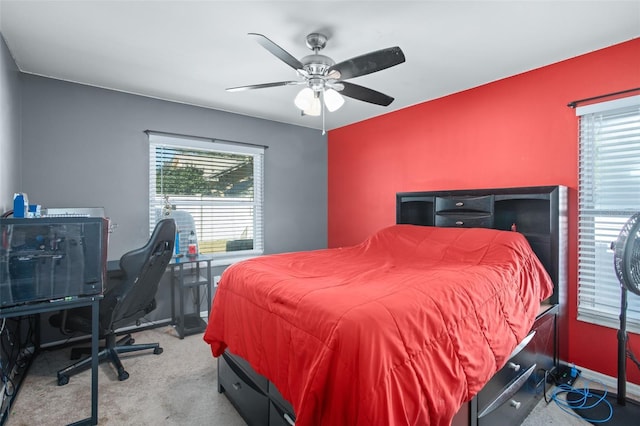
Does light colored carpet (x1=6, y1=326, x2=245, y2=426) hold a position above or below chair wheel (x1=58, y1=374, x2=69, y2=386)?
below

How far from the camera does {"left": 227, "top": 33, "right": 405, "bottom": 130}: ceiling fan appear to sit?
1764 millimetres

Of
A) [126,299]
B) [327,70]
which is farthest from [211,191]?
[327,70]

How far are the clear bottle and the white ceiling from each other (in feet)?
5.12

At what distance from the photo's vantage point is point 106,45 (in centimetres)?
229

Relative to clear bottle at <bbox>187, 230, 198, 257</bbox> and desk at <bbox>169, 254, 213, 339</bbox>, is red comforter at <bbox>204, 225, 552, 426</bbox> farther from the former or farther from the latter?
clear bottle at <bbox>187, 230, 198, 257</bbox>

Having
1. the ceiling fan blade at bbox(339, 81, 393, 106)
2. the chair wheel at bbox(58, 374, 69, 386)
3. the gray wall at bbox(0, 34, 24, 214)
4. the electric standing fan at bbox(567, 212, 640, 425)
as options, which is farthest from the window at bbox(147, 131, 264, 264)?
the electric standing fan at bbox(567, 212, 640, 425)

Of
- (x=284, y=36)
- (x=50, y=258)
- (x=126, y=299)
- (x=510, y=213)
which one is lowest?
(x=126, y=299)

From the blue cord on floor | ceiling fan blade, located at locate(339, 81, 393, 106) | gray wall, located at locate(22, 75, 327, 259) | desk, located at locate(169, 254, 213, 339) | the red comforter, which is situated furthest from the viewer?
desk, located at locate(169, 254, 213, 339)

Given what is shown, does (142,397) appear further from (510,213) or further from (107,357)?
(510,213)

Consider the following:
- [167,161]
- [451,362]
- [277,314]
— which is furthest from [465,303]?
[167,161]

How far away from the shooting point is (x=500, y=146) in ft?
9.59

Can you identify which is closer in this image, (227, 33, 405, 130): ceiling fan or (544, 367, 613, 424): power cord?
(227, 33, 405, 130): ceiling fan

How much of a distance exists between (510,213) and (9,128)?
4.05 meters

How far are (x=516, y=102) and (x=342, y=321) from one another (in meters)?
2.69
